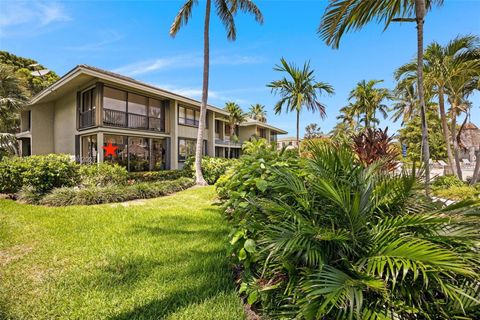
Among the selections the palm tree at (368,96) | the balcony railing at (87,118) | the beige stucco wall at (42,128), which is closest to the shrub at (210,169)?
the balcony railing at (87,118)

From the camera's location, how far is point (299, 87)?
12719 mm

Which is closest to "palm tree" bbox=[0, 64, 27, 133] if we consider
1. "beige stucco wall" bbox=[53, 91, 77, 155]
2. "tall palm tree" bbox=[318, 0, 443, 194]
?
"beige stucco wall" bbox=[53, 91, 77, 155]

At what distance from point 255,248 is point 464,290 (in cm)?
157

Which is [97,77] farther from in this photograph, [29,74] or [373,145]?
[29,74]

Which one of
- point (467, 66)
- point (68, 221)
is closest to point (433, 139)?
point (467, 66)

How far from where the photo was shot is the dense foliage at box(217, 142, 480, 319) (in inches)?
57.8

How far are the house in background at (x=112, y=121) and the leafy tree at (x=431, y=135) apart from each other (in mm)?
22132

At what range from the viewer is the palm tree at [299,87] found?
1242 cm

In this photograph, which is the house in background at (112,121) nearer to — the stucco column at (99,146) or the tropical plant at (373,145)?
the stucco column at (99,146)

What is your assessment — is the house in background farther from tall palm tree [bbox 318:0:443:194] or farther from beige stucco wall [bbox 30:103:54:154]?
tall palm tree [bbox 318:0:443:194]

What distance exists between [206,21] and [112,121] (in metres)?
7.64

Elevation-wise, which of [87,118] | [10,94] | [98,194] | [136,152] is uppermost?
[10,94]

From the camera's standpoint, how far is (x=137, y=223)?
18.0 feet

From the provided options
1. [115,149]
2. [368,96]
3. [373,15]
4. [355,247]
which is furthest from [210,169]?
[368,96]
